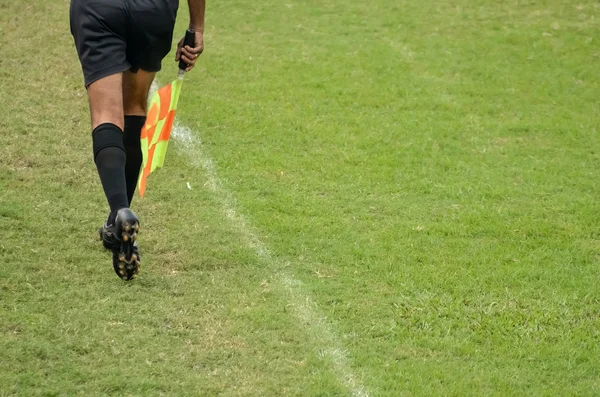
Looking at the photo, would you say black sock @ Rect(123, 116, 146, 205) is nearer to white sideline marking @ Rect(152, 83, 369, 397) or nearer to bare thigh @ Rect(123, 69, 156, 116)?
bare thigh @ Rect(123, 69, 156, 116)

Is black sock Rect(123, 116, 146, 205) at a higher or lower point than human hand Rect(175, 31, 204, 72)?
lower

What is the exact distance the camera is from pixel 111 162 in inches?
155

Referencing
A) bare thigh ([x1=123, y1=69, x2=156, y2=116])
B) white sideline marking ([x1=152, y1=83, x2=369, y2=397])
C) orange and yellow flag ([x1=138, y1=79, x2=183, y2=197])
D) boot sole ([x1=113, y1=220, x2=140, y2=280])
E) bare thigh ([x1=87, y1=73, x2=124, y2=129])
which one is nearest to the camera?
boot sole ([x1=113, y1=220, x2=140, y2=280])

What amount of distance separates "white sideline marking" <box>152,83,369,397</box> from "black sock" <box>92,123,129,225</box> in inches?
38.7

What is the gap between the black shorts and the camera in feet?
13.1

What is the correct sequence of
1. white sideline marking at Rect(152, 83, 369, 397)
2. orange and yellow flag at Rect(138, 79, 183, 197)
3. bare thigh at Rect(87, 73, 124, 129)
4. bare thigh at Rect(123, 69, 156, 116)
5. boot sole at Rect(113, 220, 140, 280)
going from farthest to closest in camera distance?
1. orange and yellow flag at Rect(138, 79, 183, 197)
2. bare thigh at Rect(123, 69, 156, 116)
3. bare thigh at Rect(87, 73, 124, 129)
4. white sideline marking at Rect(152, 83, 369, 397)
5. boot sole at Rect(113, 220, 140, 280)

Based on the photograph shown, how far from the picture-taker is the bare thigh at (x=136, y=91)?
4382 mm

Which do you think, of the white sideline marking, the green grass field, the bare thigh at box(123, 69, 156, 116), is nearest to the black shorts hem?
the bare thigh at box(123, 69, 156, 116)

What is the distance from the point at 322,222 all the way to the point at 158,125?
1.23m

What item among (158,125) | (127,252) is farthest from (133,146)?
(127,252)

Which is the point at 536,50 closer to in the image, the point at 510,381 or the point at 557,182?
the point at 557,182

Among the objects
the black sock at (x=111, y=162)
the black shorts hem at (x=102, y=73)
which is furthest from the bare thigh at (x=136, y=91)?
the black sock at (x=111, y=162)

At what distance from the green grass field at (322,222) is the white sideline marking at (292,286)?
0.04 feet

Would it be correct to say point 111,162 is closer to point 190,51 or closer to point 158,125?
point 158,125
